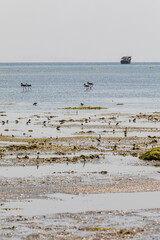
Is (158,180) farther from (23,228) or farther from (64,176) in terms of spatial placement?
(23,228)

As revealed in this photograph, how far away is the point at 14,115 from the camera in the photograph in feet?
233

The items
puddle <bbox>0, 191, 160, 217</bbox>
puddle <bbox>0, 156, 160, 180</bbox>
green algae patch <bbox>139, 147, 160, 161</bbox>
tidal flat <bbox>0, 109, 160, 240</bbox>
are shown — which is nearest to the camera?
tidal flat <bbox>0, 109, 160, 240</bbox>

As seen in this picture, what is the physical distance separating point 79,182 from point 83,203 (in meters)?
4.65

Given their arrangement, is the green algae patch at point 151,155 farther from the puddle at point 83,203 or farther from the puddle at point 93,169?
the puddle at point 83,203

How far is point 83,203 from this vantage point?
26.7 meters

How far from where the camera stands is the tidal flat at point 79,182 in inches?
892

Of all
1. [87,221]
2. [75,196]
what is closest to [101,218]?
[87,221]

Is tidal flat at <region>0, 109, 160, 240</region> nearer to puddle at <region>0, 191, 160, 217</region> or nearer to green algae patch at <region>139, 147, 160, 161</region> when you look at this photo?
puddle at <region>0, 191, 160, 217</region>

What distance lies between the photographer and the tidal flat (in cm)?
2265

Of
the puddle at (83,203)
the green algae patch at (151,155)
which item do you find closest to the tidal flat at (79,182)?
the puddle at (83,203)

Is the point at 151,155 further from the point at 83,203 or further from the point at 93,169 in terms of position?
the point at 83,203

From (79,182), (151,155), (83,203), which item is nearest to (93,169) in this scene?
(79,182)

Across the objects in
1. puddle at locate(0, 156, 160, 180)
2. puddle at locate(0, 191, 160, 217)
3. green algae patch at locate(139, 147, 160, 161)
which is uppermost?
green algae patch at locate(139, 147, 160, 161)

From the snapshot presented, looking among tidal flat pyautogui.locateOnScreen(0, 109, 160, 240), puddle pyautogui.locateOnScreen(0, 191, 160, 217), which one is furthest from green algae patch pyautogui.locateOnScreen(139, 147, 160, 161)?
puddle pyautogui.locateOnScreen(0, 191, 160, 217)
